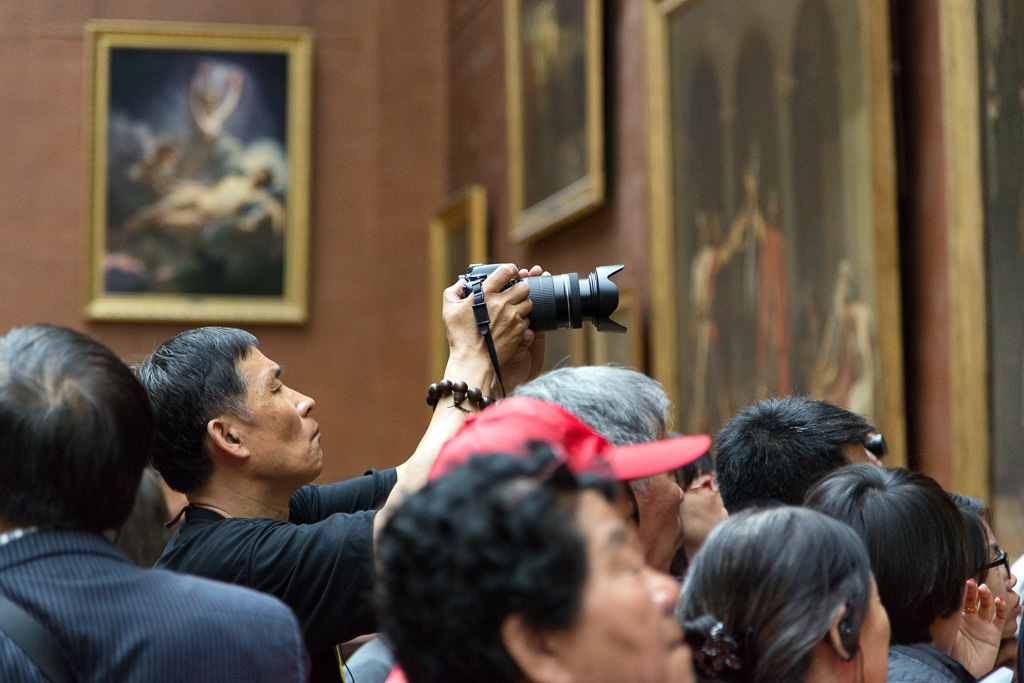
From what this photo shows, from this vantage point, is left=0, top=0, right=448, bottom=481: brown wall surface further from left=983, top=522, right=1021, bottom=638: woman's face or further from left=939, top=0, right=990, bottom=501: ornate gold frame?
left=983, top=522, right=1021, bottom=638: woman's face

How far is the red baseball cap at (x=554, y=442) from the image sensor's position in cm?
204

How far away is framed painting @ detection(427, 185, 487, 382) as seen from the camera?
1074 cm

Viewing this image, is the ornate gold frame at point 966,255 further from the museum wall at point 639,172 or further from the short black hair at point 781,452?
the short black hair at point 781,452

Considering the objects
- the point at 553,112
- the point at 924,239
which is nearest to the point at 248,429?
the point at 924,239

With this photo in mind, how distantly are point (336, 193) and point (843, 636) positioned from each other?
10.0 m

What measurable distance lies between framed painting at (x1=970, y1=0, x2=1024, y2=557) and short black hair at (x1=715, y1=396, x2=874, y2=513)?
1.78 metres

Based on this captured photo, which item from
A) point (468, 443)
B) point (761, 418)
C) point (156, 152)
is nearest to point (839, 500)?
point (761, 418)

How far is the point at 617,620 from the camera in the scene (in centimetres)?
161

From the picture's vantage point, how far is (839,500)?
2.74m

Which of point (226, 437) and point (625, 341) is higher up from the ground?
point (625, 341)

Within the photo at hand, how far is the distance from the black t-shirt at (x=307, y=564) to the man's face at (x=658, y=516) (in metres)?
0.61

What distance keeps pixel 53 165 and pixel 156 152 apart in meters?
0.94

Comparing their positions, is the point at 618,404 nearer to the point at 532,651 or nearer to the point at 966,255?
the point at 532,651

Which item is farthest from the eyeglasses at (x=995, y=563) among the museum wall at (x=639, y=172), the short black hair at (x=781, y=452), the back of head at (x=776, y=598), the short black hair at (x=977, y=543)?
the museum wall at (x=639, y=172)
